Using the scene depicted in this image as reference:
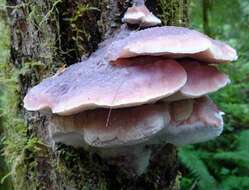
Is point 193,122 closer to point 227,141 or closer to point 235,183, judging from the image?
point 235,183

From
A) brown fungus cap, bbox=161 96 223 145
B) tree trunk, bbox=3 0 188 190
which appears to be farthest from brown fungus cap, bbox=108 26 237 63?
tree trunk, bbox=3 0 188 190

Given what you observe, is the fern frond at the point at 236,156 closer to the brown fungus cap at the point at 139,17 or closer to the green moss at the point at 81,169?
the green moss at the point at 81,169

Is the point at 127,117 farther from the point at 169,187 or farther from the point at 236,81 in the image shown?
the point at 236,81

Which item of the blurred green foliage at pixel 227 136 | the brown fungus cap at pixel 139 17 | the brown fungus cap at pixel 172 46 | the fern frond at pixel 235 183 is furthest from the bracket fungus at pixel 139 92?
the fern frond at pixel 235 183

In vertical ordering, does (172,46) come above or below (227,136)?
above

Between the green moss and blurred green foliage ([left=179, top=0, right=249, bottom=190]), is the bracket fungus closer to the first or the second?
the green moss

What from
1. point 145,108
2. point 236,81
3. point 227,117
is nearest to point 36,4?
point 145,108

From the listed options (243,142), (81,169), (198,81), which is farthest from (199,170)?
(198,81)

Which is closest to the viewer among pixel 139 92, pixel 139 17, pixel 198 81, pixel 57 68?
pixel 139 92
